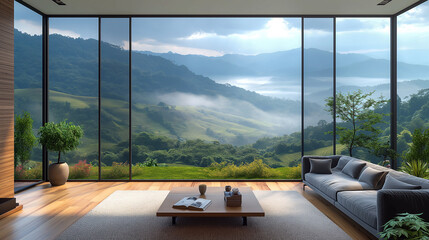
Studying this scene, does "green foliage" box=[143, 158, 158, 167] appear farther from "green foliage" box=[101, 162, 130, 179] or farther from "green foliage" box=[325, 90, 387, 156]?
"green foliage" box=[325, 90, 387, 156]

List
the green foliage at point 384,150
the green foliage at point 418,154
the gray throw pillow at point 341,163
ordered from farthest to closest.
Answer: the green foliage at point 384,150 → the gray throw pillow at point 341,163 → the green foliage at point 418,154

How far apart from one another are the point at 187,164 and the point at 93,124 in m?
3.37

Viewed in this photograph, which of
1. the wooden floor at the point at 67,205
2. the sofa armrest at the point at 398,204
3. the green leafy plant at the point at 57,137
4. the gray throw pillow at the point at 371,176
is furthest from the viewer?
the green leafy plant at the point at 57,137

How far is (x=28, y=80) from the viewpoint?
5.71m

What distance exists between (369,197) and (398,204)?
776 mm

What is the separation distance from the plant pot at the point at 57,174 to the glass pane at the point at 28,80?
38 centimetres

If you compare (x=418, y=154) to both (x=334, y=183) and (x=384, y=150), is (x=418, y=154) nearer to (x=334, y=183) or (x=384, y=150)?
(x=384, y=150)

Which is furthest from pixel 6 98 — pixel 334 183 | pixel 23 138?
pixel 334 183

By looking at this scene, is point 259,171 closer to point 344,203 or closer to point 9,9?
point 344,203

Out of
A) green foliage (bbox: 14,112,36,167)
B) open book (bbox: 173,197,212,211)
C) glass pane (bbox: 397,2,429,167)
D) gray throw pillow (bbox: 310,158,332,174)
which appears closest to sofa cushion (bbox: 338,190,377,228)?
gray throw pillow (bbox: 310,158,332,174)

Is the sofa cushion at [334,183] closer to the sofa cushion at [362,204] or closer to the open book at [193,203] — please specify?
the sofa cushion at [362,204]

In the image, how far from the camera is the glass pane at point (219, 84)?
37.6 feet

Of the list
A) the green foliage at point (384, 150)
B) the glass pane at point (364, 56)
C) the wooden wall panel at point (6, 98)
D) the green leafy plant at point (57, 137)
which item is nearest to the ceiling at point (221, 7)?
the wooden wall panel at point (6, 98)

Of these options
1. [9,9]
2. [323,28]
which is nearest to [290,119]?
[323,28]
